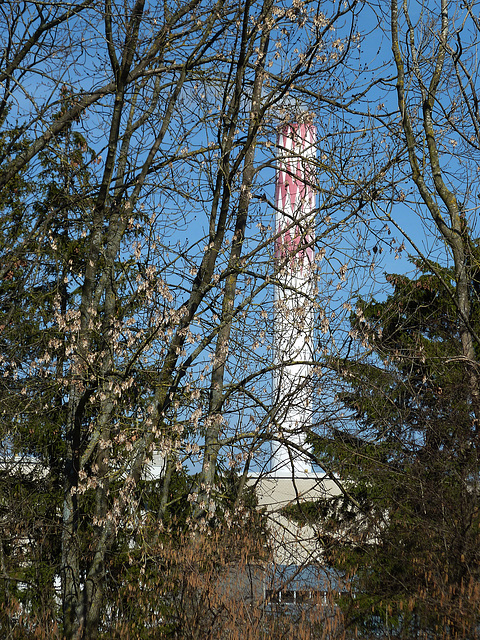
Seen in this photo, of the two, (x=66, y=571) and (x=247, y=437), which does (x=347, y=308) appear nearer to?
(x=247, y=437)

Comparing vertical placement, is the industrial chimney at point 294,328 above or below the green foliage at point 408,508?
above

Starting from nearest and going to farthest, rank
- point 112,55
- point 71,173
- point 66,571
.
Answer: point 66,571 < point 112,55 < point 71,173

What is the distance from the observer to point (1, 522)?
776 centimetres

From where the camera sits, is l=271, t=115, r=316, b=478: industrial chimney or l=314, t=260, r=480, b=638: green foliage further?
l=271, t=115, r=316, b=478: industrial chimney

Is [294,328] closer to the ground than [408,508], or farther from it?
farther from it

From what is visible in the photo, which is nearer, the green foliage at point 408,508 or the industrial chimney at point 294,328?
the green foliage at point 408,508

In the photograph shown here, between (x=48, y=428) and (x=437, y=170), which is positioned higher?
(x=437, y=170)

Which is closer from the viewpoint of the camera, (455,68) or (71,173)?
(71,173)

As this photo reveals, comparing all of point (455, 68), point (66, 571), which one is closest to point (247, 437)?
point (66, 571)

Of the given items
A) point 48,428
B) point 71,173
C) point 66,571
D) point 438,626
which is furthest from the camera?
point 48,428

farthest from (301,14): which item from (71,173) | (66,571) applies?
(66,571)

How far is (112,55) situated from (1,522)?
218 inches

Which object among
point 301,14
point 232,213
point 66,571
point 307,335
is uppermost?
point 301,14

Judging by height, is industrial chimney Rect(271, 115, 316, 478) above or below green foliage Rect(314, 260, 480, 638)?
above
